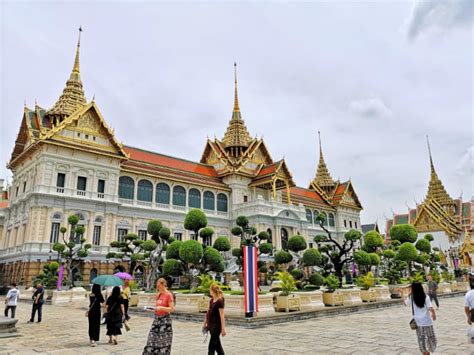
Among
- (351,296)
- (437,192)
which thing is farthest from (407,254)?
(437,192)

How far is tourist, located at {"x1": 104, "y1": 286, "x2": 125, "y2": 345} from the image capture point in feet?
26.7

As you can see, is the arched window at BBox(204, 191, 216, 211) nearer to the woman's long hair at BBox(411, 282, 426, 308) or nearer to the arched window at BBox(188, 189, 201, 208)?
the arched window at BBox(188, 189, 201, 208)

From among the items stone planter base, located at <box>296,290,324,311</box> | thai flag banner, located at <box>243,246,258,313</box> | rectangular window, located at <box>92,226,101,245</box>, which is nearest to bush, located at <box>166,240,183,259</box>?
stone planter base, located at <box>296,290,324,311</box>

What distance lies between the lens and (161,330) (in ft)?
17.9

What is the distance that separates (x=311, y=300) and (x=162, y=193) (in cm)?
2294

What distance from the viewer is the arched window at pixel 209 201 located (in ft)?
125

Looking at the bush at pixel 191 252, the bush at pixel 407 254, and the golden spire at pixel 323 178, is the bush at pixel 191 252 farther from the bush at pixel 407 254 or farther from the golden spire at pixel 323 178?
the golden spire at pixel 323 178

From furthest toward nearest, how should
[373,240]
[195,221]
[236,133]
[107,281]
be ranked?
[236,133] → [373,240] → [195,221] → [107,281]

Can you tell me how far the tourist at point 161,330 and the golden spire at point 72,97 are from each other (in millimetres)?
29785

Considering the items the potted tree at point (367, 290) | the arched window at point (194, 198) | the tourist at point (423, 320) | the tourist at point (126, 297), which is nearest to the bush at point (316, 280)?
the potted tree at point (367, 290)

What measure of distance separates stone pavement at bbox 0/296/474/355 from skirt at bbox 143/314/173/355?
2200 millimetres

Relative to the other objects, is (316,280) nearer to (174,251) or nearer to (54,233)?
(174,251)

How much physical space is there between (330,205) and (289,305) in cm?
4373

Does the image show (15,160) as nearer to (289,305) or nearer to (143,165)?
(143,165)
